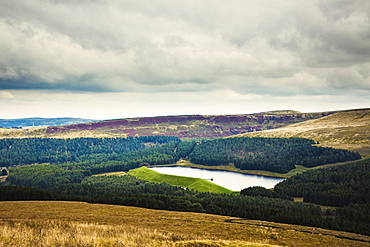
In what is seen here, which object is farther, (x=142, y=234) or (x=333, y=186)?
(x=333, y=186)

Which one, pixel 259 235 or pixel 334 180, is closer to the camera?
pixel 259 235

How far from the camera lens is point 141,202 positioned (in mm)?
101312

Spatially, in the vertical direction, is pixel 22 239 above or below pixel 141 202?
above

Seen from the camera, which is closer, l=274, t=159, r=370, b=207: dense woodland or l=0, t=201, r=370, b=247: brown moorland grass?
l=0, t=201, r=370, b=247: brown moorland grass

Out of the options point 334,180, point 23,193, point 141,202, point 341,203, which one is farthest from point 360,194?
point 23,193

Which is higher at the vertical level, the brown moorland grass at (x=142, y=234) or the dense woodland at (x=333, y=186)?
the brown moorland grass at (x=142, y=234)

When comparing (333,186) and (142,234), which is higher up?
(142,234)

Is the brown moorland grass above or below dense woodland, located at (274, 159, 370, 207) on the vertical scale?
above

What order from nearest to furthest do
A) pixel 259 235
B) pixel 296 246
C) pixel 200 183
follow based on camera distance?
pixel 296 246 < pixel 259 235 < pixel 200 183

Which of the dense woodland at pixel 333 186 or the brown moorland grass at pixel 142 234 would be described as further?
the dense woodland at pixel 333 186

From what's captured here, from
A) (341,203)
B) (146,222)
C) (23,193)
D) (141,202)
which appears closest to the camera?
(146,222)

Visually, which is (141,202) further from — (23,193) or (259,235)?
(259,235)

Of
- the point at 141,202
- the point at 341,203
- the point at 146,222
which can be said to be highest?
the point at 146,222

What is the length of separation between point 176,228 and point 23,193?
86811 mm
